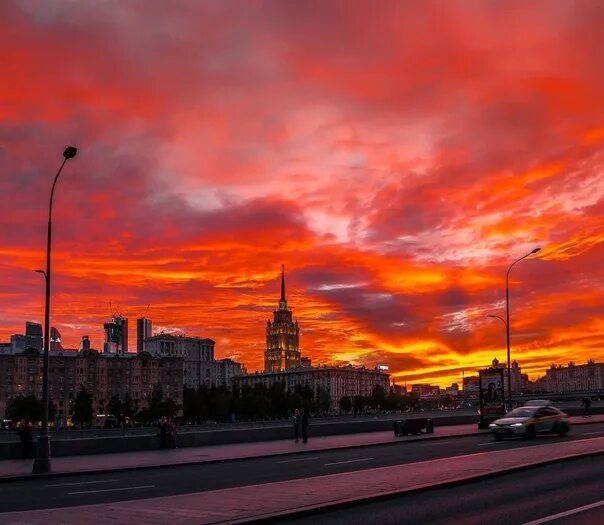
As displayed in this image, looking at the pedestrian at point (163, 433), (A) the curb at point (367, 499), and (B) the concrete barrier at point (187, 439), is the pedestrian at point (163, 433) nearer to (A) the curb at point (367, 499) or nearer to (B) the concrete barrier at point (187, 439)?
(B) the concrete barrier at point (187, 439)

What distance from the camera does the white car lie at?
3638 cm

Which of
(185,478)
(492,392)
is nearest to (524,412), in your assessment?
(492,392)

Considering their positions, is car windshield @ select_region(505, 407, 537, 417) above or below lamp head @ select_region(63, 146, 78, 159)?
below

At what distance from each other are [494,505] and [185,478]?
11090mm

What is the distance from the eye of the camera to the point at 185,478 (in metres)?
23.0

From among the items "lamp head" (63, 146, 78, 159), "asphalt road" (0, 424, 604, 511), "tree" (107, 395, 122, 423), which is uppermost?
"lamp head" (63, 146, 78, 159)

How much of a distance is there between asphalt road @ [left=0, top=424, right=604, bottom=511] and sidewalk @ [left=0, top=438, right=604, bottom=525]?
2.08 meters

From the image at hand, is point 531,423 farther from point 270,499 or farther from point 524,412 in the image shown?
point 270,499

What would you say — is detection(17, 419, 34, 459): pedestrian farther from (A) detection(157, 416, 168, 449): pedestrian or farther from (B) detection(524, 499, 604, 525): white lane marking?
(B) detection(524, 499, 604, 525): white lane marking

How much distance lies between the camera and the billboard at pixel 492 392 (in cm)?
4756

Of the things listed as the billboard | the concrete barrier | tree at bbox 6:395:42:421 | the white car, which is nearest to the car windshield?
the white car

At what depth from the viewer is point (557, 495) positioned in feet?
52.5

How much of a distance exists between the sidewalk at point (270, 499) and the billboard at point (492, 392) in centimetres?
2536

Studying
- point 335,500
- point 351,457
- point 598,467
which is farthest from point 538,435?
point 335,500
